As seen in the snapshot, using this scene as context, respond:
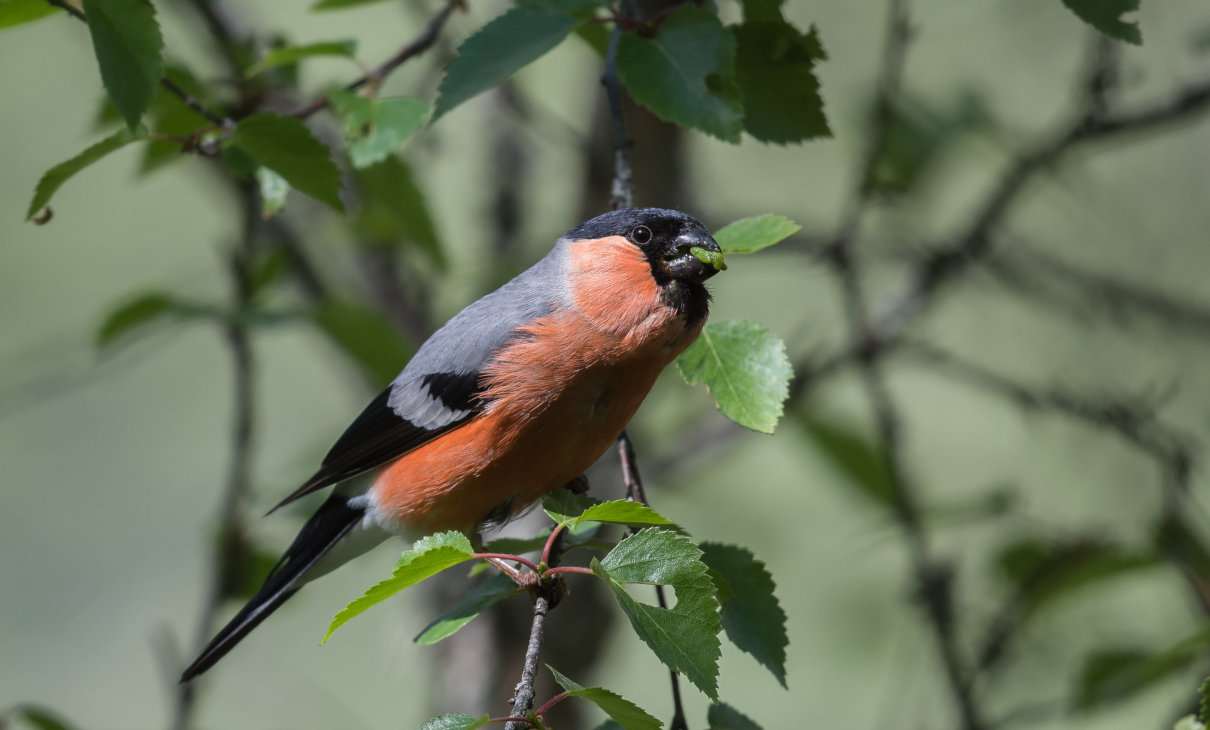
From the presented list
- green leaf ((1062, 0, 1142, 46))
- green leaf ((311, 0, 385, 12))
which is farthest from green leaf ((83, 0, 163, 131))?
green leaf ((1062, 0, 1142, 46))

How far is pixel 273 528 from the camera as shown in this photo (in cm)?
379

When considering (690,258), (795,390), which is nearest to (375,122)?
(690,258)

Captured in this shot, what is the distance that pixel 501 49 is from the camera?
2.24m

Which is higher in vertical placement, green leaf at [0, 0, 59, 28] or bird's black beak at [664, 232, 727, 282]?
green leaf at [0, 0, 59, 28]

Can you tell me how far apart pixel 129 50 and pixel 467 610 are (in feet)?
3.50

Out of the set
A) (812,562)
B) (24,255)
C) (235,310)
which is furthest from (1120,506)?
(24,255)

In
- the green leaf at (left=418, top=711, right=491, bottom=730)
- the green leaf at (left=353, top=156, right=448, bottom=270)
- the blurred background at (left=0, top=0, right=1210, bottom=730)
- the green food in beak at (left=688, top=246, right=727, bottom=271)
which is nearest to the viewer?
the green leaf at (left=418, top=711, right=491, bottom=730)

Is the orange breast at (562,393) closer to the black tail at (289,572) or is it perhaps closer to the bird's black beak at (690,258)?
the bird's black beak at (690,258)

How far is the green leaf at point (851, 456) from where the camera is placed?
13.3ft

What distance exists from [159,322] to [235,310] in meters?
0.23

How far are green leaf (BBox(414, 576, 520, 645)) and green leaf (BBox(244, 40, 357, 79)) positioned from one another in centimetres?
120

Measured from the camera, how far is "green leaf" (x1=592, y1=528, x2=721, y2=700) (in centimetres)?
173

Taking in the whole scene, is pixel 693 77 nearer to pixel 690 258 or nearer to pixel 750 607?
pixel 690 258

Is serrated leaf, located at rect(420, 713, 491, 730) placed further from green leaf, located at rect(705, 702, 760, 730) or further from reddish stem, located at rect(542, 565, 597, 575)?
green leaf, located at rect(705, 702, 760, 730)
